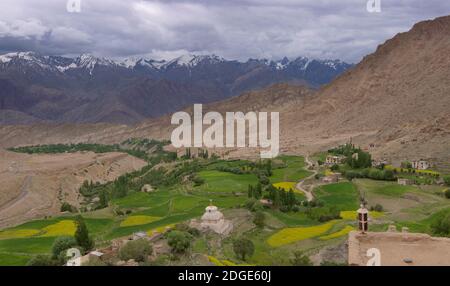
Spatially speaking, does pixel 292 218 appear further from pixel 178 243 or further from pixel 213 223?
pixel 178 243

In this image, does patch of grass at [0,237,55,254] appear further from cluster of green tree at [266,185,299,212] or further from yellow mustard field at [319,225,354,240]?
cluster of green tree at [266,185,299,212]

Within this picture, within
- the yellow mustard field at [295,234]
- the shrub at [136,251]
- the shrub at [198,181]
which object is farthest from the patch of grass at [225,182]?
the shrub at [136,251]

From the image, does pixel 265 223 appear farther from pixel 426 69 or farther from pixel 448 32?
pixel 448 32

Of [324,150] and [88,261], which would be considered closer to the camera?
[88,261]

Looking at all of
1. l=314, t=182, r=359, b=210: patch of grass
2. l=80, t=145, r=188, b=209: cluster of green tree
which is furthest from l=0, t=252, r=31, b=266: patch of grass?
l=314, t=182, r=359, b=210: patch of grass

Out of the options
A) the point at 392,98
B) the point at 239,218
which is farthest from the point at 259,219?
the point at 392,98

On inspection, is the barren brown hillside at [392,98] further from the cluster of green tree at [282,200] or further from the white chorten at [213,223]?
the white chorten at [213,223]
